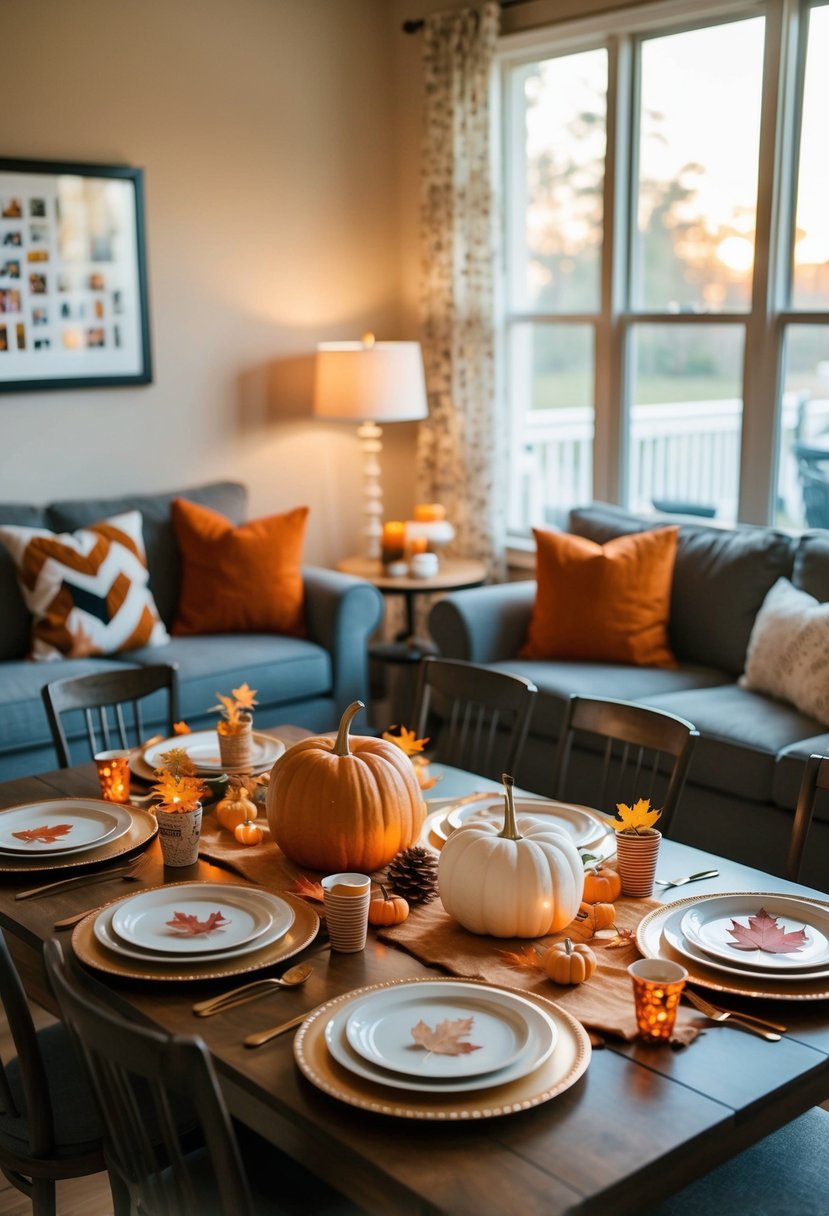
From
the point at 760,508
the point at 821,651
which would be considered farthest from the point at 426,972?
the point at 760,508

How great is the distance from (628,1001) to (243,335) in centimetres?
411

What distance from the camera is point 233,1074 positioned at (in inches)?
60.9

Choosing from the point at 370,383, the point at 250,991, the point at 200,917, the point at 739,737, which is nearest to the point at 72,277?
the point at 370,383

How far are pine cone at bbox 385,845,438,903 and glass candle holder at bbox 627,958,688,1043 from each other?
50cm

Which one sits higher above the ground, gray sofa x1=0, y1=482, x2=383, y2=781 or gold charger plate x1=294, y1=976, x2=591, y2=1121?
gold charger plate x1=294, y1=976, x2=591, y2=1121

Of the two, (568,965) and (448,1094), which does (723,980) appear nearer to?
(568,965)

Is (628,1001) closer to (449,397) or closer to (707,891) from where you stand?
(707,891)

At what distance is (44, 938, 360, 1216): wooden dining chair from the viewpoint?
135 centimetres

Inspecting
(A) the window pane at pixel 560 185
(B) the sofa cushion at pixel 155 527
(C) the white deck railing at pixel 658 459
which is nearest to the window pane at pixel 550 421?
(C) the white deck railing at pixel 658 459

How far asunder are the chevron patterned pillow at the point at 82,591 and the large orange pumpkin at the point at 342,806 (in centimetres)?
239

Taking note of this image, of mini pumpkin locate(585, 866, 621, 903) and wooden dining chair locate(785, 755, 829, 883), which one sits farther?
wooden dining chair locate(785, 755, 829, 883)

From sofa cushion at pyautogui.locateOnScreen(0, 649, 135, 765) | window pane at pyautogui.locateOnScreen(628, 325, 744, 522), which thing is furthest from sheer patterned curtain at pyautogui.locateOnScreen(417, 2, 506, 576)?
sofa cushion at pyautogui.locateOnScreen(0, 649, 135, 765)

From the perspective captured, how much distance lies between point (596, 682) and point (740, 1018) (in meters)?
2.47

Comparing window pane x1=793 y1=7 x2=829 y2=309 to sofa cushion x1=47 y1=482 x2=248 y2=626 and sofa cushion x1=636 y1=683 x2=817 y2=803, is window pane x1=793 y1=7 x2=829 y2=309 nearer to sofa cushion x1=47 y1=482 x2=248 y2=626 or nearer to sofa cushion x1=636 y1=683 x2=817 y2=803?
sofa cushion x1=636 y1=683 x2=817 y2=803
